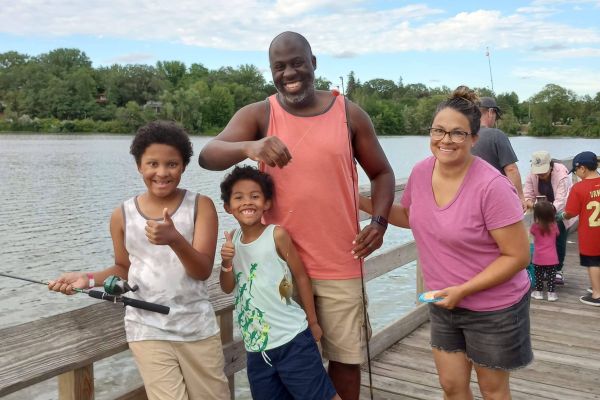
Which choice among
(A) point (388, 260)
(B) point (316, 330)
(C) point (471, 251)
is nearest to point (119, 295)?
(B) point (316, 330)

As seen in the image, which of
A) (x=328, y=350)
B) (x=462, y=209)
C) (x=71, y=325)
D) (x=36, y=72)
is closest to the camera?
(x=71, y=325)

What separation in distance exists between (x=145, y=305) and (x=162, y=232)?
11.6 inches

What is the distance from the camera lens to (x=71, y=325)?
2.05 meters

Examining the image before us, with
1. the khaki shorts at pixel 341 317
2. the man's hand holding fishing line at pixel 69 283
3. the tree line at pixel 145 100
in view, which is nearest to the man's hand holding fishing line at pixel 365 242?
the khaki shorts at pixel 341 317

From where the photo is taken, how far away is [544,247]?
5.77 m

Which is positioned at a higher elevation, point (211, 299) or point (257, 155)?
point (257, 155)

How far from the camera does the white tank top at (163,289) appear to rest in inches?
86.0

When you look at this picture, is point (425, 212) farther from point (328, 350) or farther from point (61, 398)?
point (61, 398)

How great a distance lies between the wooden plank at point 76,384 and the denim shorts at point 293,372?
0.68 metres

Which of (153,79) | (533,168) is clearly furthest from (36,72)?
(533,168)

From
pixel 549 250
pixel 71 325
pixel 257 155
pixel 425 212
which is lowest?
pixel 549 250

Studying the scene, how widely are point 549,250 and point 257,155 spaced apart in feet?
14.7

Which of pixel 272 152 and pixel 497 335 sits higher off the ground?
pixel 272 152

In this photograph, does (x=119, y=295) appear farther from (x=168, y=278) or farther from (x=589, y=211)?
(x=589, y=211)
